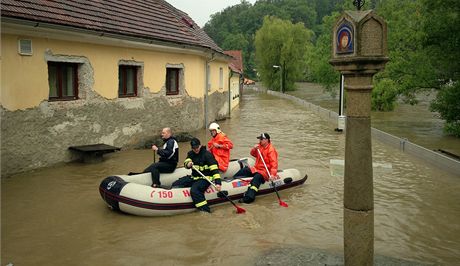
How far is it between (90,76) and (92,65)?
324 mm

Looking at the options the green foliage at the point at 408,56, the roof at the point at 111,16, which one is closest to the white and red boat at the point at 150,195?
the roof at the point at 111,16

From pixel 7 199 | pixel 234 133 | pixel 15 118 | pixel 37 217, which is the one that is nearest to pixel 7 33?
pixel 15 118

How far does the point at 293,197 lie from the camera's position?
9438 mm

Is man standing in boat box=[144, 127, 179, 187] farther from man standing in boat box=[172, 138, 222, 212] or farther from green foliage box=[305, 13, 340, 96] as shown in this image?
green foliage box=[305, 13, 340, 96]

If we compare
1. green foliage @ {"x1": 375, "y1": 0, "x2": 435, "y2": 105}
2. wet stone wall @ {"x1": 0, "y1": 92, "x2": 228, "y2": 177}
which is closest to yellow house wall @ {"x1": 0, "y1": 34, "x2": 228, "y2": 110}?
wet stone wall @ {"x1": 0, "y1": 92, "x2": 228, "y2": 177}

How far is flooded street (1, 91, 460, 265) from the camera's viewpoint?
6.36 metres

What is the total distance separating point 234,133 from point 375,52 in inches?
566

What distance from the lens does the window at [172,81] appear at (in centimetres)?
1639

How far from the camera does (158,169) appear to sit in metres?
8.96

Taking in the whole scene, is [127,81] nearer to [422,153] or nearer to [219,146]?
[219,146]

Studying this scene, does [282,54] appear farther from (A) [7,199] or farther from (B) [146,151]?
(A) [7,199]

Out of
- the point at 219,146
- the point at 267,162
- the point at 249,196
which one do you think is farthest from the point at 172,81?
the point at 249,196

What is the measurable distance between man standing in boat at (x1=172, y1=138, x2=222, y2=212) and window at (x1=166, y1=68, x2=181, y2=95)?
8150 millimetres

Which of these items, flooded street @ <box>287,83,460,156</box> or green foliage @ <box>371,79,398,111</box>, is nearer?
flooded street @ <box>287,83,460,156</box>
